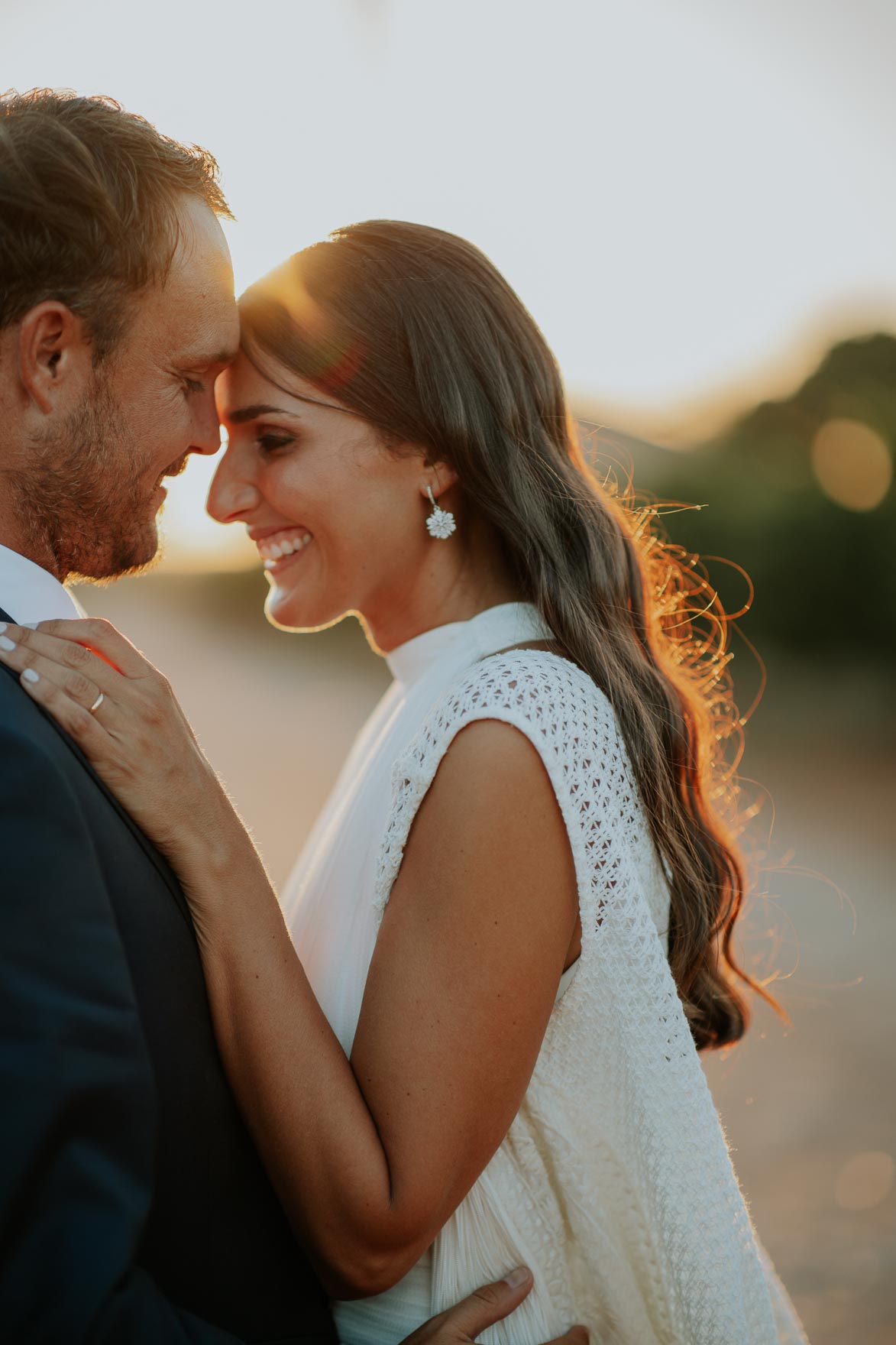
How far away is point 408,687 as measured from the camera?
2916mm

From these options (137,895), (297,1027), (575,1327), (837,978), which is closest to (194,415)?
(137,895)

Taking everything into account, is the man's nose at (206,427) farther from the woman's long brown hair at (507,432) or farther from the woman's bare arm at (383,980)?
the woman's bare arm at (383,980)

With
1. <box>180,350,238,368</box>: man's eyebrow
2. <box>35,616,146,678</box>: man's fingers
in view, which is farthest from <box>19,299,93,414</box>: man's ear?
<box>35,616,146,678</box>: man's fingers

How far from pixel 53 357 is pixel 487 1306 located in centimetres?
188

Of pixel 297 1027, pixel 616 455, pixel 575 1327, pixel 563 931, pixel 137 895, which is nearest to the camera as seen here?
pixel 137 895

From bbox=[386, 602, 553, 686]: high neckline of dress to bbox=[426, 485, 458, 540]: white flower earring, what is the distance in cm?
21

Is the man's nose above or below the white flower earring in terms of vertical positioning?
above

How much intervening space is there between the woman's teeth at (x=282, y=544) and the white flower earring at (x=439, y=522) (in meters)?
0.34

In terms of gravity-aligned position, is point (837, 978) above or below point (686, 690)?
below

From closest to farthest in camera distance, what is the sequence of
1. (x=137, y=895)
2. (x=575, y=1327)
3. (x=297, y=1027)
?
1. (x=137, y=895)
2. (x=297, y=1027)
3. (x=575, y=1327)

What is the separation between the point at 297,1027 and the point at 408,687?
3.64 feet

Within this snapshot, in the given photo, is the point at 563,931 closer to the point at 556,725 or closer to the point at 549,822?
the point at 549,822

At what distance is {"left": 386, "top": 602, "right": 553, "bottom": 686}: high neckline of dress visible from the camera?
255cm

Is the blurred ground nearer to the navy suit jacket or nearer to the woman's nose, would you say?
the woman's nose
